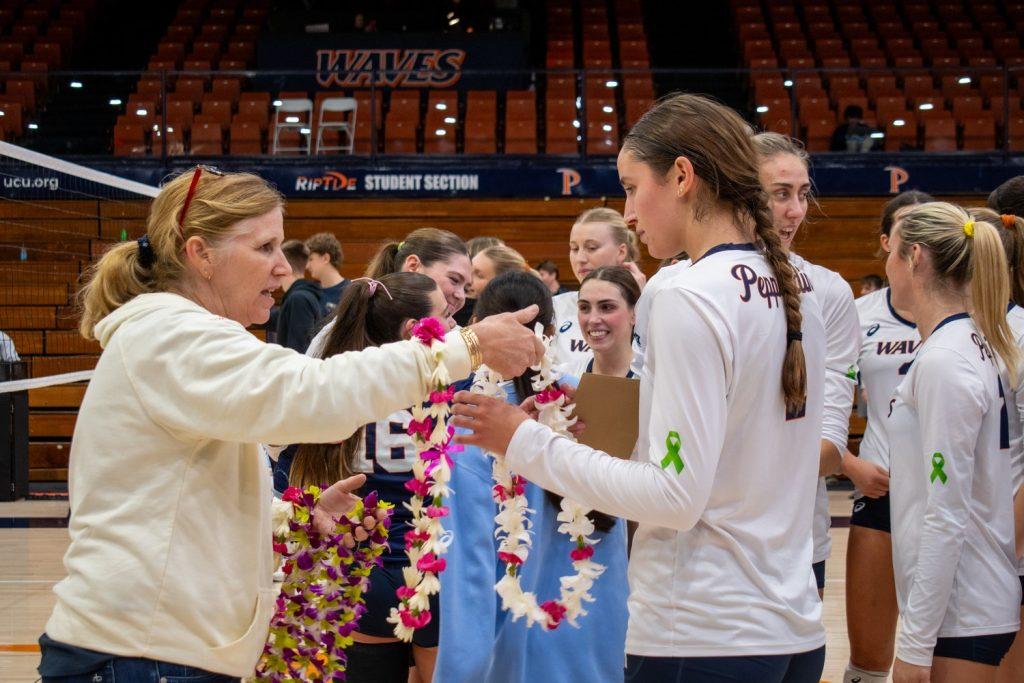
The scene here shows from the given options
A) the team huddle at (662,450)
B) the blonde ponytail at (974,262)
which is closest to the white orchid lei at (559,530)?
the team huddle at (662,450)

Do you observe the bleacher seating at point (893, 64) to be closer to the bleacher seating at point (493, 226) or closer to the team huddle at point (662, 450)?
the bleacher seating at point (493, 226)

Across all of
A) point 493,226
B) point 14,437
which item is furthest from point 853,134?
point 14,437

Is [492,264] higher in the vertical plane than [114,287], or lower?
higher

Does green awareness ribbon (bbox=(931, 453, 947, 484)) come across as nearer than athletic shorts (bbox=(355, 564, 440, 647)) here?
Yes

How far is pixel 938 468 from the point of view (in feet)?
8.49

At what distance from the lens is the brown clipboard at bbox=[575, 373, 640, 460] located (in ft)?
6.80

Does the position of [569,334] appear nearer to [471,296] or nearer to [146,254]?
[471,296]

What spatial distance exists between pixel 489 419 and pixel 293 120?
10774mm

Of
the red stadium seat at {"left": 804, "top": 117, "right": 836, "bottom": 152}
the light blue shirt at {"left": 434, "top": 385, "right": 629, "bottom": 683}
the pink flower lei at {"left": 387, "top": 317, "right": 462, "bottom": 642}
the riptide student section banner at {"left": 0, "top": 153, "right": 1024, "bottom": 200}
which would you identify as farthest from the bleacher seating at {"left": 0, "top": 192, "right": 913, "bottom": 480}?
the pink flower lei at {"left": 387, "top": 317, "right": 462, "bottom": 642}

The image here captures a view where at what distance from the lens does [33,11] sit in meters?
15.8

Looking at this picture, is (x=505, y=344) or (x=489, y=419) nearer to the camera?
(x=489, y=419)

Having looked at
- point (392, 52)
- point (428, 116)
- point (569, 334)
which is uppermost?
point (392, 52)

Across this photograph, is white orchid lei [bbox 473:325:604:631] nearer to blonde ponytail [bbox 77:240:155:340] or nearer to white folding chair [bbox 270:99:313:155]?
blonde ponytail [bbox 77:240:155:340]

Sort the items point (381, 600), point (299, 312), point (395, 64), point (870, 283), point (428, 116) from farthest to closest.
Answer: point (395, 64)
point (428, 116)
point (870, 283)
point (299, 312)
point (381, 600)
